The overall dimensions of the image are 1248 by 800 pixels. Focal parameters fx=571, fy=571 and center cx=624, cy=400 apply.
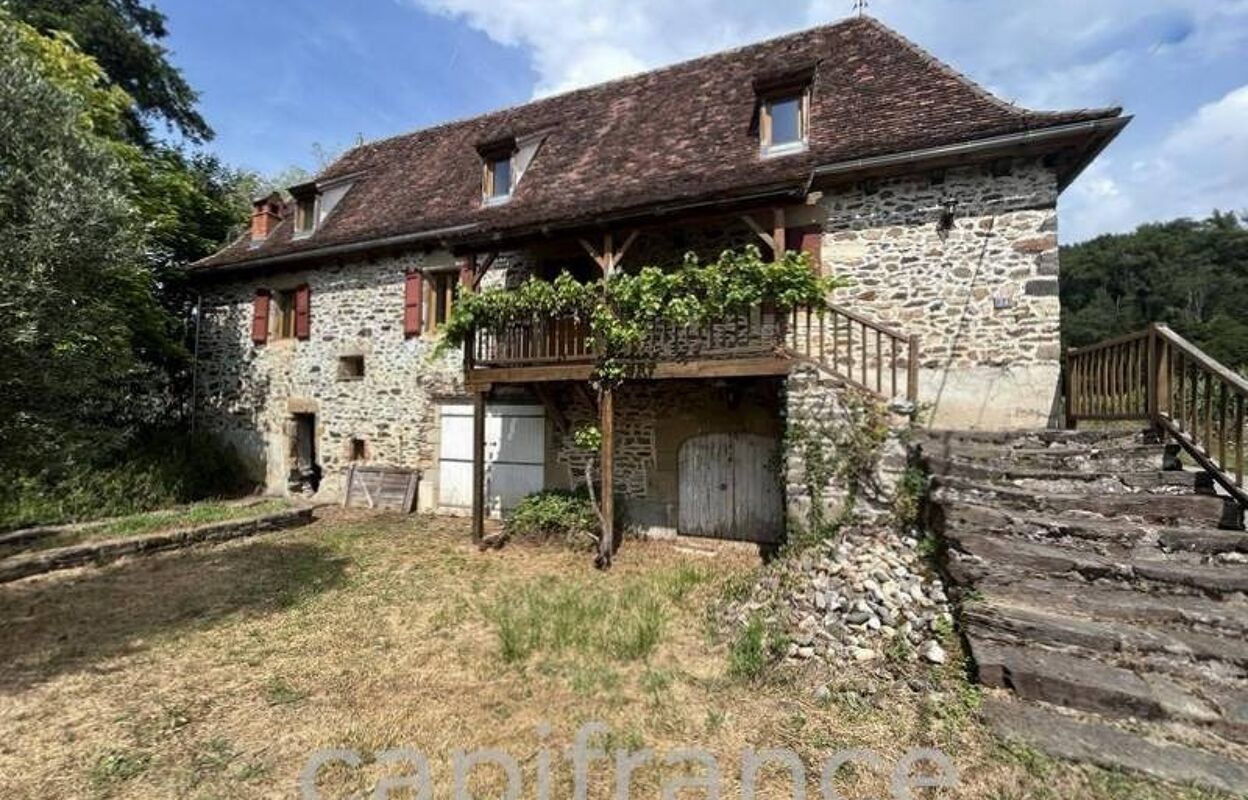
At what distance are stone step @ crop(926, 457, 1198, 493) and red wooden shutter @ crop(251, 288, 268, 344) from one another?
12910 millimetres

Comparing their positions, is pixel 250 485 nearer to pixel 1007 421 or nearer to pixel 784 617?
pixel 784 617

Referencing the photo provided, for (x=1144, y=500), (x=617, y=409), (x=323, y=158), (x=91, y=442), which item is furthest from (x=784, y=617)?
(x=323, y=158)

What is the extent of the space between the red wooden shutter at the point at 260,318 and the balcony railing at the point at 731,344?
652 centimetres

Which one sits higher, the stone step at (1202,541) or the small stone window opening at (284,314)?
the small stone window opening at (284,314)

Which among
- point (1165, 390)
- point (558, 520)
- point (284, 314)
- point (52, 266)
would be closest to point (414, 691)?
point (558, 520)

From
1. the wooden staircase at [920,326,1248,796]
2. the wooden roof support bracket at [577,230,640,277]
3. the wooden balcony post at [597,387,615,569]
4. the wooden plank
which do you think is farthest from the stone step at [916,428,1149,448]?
the wooden roof support bracket at [577,230,640,277]

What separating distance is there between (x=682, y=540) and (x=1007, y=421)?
14.9ft

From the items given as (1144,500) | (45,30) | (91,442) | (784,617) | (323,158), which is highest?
(323,158)

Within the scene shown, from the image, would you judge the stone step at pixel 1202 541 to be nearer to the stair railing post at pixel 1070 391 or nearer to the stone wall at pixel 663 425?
the stair railing post at pixel 1070 391

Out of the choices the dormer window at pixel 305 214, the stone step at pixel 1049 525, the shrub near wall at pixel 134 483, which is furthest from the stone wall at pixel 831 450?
the dormer window at pixel 305 214

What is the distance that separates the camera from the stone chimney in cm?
1325

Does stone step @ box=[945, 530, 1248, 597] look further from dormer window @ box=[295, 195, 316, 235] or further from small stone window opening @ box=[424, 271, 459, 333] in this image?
dormer window @ box=[295, 195, 316, 235]

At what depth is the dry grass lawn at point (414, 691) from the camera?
3.11 m

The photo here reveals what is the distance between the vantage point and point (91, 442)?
525 cm
